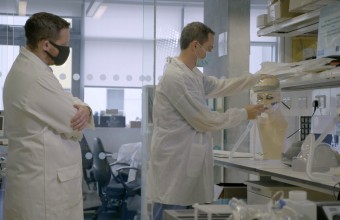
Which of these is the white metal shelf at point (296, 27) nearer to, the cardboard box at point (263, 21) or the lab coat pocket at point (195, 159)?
the cardboard box at point (263, 21)

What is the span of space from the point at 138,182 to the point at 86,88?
958 mm

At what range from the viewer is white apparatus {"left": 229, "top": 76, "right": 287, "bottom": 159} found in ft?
9.35

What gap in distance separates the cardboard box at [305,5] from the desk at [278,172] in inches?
33.2

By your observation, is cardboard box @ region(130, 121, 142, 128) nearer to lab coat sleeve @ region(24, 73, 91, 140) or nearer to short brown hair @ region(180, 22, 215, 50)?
short brown hair @ region(180, 22, 215, 50)

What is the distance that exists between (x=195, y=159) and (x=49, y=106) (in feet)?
2.68

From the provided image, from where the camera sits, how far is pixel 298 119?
3.43 m

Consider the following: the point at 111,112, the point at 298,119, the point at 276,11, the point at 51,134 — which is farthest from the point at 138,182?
the point at 51,134

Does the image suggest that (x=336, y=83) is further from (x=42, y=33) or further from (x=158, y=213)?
(x=42, y=33)

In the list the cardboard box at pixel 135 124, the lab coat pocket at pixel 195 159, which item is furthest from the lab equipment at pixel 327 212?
the cardboard box at pixel 135 124

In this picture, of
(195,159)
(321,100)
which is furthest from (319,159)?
(321,100)

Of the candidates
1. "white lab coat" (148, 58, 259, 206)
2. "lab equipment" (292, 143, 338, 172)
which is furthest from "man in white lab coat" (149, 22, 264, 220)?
"lab equipment" (292, 143, 338, 172)

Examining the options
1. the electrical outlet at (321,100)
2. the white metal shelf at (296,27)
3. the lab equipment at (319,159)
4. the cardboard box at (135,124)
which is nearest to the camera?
the lab equipment at (319,159)

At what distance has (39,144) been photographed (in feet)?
7.23

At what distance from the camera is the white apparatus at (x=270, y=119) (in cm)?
285
